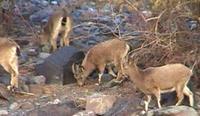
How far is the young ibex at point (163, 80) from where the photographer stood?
10.8 m

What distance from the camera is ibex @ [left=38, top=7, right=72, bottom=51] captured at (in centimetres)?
1523

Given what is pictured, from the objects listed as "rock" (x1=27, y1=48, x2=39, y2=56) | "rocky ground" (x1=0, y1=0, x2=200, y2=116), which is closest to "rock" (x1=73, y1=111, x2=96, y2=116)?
"rocky ground" (x1=0, y1=0, x2=200, y2=116)

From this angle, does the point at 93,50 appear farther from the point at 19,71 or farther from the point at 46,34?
the point at 46,34

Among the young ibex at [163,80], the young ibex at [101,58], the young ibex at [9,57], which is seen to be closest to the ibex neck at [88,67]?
the young ibex at [101,58]

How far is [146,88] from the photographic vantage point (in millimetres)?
11055

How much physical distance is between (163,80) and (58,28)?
4953 millimetres

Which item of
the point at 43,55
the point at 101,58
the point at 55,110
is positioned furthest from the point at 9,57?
the point at 43,55

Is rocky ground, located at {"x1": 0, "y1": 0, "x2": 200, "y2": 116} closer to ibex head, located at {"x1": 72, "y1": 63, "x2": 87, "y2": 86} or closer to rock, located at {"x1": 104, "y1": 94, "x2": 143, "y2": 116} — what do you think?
rock, located at {"x1": 104, "y1": 94, "x2": 143, "y2": 116}

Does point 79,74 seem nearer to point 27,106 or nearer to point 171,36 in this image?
point 27,106

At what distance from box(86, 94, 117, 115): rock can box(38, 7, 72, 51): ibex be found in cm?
396

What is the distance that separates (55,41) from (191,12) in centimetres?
418

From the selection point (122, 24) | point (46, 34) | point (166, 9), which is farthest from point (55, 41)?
point (166, 9)

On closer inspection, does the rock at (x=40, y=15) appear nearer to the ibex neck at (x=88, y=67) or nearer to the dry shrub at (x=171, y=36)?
the ibex neck at (x=88, y=67)

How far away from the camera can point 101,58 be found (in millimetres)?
12977
